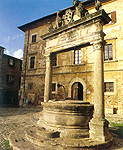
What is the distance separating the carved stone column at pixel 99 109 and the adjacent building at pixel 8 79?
16725 mm

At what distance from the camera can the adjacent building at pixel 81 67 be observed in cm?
1007

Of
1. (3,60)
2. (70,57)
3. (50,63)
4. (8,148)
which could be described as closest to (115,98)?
(70,57)

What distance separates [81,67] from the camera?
11422 mm

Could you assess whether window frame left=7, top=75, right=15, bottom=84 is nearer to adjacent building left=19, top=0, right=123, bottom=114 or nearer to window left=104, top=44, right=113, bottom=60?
adjacent building left=19, top=0, right=123, bottom=114

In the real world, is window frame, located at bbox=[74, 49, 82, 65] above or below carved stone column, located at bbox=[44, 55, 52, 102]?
above

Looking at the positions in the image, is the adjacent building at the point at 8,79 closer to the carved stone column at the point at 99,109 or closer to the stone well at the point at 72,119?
the stone well at the point at 72,119

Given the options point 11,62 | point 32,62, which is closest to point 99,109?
point 32,62

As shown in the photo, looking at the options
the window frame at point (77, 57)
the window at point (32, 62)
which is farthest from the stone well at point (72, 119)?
the window at point (32, 62)

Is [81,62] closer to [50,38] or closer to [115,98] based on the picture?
[115,98]

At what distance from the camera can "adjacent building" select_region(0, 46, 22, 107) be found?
59.9 ft

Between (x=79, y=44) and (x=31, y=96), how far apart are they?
11324mm

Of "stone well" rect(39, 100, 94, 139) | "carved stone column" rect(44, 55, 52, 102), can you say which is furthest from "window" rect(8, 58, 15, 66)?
"stone well" rect(39, 100, 94, 139)

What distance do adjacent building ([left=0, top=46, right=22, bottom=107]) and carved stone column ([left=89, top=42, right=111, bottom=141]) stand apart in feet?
54.9

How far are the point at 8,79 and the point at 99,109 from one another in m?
18.1
